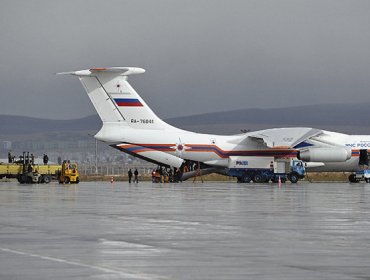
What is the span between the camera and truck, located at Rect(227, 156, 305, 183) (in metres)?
80.7

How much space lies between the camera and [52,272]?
1448cm

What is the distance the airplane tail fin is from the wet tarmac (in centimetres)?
4575

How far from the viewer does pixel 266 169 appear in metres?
81.2

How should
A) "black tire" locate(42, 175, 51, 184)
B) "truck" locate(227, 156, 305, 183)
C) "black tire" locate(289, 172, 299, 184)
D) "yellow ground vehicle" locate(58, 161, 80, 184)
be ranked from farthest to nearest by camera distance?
1. "black tire" locate(42, 175, 51, 184)
2. "yellow ground vehicle" locate(58, 161, 80, 184)
3. "truck" locate(227, 156, 305, 183)
4. "black tire" locate(289, 172, 299, 184)

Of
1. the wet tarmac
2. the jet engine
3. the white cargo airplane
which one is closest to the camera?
the wet tarmac

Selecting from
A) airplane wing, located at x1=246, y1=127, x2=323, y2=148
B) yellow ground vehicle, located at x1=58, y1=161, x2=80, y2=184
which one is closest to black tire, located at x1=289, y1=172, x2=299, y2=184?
airplane wing, located at x1=246, y1=127, x2=323, y2=148

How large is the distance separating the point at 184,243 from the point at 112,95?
60.0m

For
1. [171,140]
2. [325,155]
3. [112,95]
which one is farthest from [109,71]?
[325,155]

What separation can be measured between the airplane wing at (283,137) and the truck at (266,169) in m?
1.65

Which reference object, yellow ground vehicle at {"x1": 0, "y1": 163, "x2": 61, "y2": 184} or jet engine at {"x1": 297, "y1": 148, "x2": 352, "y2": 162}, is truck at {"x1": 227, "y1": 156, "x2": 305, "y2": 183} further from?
yellow ground vehicle at {"x1": 0, "y1": 163, "x2": 61, "y2": 184}

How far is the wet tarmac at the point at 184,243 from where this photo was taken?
14.7 metres

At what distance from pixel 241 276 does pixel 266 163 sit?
67.2 m

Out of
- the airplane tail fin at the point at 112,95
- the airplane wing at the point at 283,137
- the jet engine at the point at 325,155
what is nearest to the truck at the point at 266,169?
the jet engine at the point at 325,155

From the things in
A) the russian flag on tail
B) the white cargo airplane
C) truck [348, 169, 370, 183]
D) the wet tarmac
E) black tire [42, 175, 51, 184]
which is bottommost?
the wet tarmac
